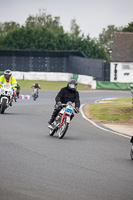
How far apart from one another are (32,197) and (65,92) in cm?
944

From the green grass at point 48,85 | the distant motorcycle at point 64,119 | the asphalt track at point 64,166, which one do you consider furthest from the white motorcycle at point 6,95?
the green grass at point 48,85

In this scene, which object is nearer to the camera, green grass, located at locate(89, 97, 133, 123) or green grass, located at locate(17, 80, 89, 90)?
green grass, located at locate(89, 97, 133, 123)

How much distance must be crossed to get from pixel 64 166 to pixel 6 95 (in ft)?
47.7

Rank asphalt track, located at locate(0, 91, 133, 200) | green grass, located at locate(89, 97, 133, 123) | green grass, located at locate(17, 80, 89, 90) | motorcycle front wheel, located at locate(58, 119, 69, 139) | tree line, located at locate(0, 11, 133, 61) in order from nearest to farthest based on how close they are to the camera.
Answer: asphalt track, located at locate(0, 91, 133, 200) → motorcycle front wheel, located at locate(58, 119, 69, 139) → green grass, located at locate(89, 97, 133, 123) → green grass, located at locate(17, 80, 89, 90) → tree line, located at locate(0, 11, 133, 61)

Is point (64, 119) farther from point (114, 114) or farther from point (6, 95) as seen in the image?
point (114, 114)

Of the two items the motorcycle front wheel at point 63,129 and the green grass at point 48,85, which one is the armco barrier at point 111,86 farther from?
the motorcycle front wheel at point 63,129

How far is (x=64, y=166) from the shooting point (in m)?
11.5

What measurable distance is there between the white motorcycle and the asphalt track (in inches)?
246

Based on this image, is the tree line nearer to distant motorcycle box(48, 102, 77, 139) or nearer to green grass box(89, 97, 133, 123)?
green grass box(89, 97, 133, 123)

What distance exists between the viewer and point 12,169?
1070 centimetres

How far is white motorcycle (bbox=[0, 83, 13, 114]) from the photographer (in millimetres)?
25622

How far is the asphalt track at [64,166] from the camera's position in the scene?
29.2 feet

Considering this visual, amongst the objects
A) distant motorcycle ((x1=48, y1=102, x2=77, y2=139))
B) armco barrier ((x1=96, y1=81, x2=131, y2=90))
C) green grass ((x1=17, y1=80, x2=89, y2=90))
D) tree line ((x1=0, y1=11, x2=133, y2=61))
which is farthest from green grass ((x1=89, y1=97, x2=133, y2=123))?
tree line ((x1=0, y1=11, x2=133, y2=61))

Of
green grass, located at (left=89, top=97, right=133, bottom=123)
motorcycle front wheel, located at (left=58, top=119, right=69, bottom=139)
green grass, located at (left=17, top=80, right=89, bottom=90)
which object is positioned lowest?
green grass, located at (left=17, top=80, right=89, bottom=90)
